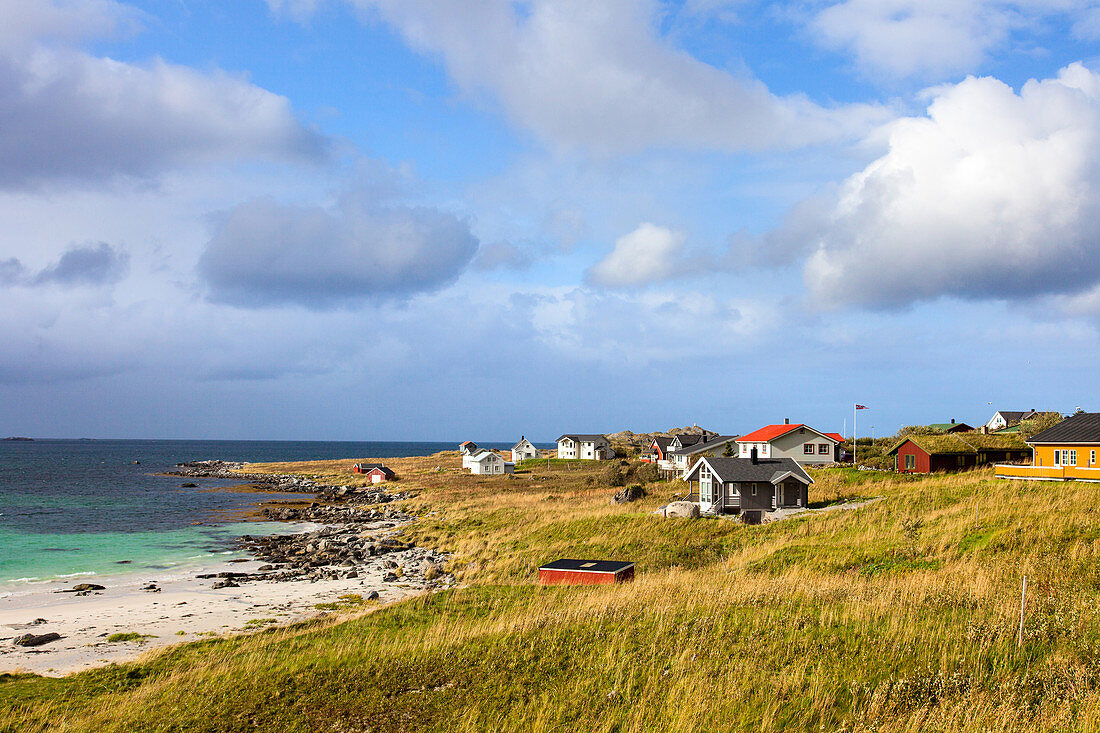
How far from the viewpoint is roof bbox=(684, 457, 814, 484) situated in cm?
4488

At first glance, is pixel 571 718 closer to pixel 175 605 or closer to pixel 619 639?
pixel 619 639

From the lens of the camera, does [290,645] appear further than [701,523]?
No

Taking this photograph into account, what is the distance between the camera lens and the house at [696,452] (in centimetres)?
8369

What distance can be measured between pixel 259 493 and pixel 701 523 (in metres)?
77.9

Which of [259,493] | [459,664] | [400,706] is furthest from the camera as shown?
[259,493]

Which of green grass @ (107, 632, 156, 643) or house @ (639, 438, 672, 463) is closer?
green grass @ (107, 632, 156, 643)

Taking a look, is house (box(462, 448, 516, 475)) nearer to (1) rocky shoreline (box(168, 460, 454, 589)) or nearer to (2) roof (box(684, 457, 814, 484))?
(1) rocky shoreline (box(168, 460, 454, 589))

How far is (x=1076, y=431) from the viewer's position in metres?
44.0

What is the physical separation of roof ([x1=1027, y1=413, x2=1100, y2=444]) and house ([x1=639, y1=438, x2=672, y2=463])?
50.5 metres

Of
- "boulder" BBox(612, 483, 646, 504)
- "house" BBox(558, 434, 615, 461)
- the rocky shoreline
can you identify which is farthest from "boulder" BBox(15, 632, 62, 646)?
"house" BBox(558, 434, 615, 461)

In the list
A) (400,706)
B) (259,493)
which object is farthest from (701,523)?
(259,493)

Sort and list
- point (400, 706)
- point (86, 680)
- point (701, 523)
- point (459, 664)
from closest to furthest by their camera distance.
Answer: point (400, 706) < point (459, 664) < point (86, 680) < point (701, 523)

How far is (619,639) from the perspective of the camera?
1524cm

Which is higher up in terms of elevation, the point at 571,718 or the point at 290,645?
the point at 571,718
